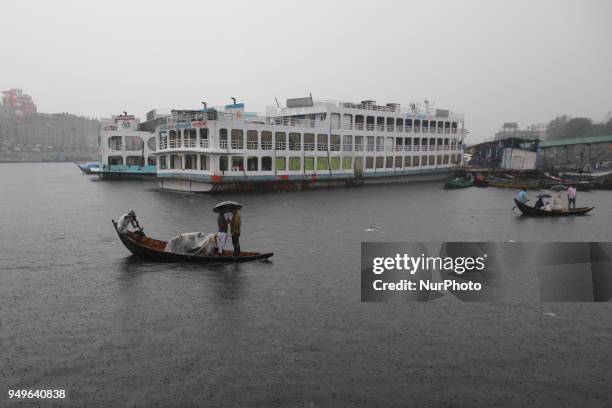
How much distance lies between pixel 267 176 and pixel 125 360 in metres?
41.0

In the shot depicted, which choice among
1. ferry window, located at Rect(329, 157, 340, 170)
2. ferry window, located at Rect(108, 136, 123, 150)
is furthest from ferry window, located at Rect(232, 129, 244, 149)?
ferry window, located at Rect(108, 136, 123, 150)

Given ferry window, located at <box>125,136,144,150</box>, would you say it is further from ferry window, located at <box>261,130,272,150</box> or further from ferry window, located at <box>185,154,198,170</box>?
ferry window, located at <box>261,130,272,150</box>

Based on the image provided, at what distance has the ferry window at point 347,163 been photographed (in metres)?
60.5

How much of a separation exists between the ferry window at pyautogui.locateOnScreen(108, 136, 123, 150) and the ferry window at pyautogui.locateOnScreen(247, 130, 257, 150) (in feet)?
116

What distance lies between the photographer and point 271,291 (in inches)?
599

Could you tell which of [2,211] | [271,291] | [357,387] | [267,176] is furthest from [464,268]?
Answer: [2,211]

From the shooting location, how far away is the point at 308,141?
182ft

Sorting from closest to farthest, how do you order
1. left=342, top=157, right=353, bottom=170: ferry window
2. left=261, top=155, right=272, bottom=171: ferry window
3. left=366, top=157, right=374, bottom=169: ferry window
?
left=261, top=155, right=272, bottom=171: ferry window < left=342, top=157, right=353, bottom=170: ferry window < left=366, top=157, right=374, bottom=169: ferry window

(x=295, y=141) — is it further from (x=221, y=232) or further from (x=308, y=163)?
(x=221, y=232)

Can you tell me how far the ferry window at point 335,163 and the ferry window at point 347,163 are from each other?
1.09m

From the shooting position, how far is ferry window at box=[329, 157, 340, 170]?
58.7m

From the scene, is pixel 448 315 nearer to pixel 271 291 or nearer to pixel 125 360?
pixel 271 291

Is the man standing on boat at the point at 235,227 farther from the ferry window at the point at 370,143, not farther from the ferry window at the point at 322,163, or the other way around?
the ferry window at the point at 370,143

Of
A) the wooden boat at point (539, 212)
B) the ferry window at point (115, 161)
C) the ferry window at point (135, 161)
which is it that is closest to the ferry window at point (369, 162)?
the wooden boat at point (539, 212)
